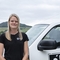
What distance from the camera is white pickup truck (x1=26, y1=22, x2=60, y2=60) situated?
4414mm

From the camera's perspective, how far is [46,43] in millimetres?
4387

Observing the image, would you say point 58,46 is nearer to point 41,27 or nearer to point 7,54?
point 41,27

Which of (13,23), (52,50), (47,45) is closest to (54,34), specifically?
(52,50)

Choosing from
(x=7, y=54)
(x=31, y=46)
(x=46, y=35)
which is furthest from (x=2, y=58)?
(x=46, y=35)

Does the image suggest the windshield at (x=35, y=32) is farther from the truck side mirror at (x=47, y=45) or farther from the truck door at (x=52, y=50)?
the truck side mirror at (x=47, y=45)

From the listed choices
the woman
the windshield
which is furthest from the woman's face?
the windshield

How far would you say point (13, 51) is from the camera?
13.3ft

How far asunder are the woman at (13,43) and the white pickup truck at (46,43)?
1.38 feet

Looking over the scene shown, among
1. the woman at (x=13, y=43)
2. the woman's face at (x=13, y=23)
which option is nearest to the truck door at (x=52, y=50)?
the woman at (x=13, y=43)

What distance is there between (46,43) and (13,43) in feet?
2.10

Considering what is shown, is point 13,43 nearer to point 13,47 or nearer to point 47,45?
point 13,47

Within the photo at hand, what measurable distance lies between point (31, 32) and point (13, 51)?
4.11 ft

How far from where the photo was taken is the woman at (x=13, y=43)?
13.3 ft

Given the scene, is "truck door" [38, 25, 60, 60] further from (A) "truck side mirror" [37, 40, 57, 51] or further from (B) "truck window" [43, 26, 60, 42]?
(A) "truck side mirror" [37, 40, 57, 51]
